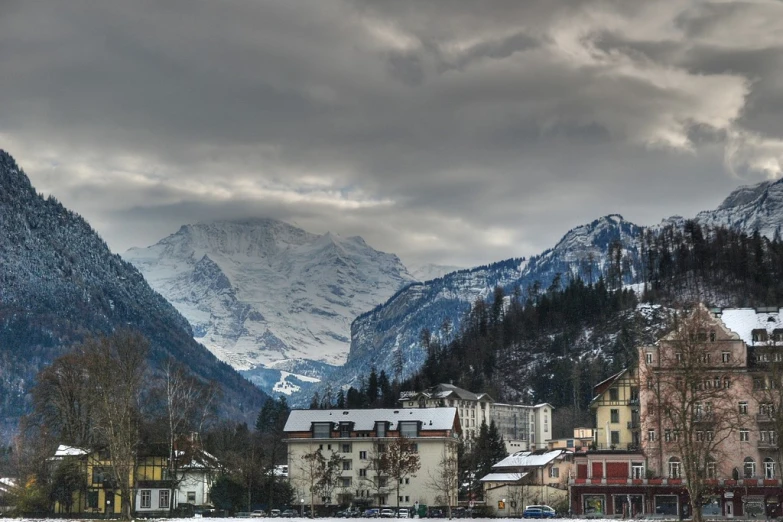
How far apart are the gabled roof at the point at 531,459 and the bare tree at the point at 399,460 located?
421 inches

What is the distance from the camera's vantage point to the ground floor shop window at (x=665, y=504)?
393ft

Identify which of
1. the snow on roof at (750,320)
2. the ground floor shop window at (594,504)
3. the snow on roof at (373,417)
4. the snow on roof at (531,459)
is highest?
the snow on roof at (750,320)

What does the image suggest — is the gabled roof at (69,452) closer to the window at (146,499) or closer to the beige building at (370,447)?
the window at (146,499)

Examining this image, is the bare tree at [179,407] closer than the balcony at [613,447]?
Yes

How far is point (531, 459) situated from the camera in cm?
14588

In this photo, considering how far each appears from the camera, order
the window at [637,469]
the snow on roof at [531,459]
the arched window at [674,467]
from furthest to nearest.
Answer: the snow on roof at [531,459] < the window at [637,469] < the arched window at [674,467]

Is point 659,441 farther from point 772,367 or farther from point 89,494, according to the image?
point 89,494

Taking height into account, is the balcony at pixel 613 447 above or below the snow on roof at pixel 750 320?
below

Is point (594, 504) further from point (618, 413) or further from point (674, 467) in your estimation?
point (618, 413)

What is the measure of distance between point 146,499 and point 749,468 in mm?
67683

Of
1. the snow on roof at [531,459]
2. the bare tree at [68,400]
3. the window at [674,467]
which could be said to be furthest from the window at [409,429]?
the window at [674,467]

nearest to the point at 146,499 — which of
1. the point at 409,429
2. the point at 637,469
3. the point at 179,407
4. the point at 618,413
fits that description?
the point at 179,407

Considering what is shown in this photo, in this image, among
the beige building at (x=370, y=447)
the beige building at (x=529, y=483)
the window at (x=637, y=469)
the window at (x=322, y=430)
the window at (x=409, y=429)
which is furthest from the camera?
the window at (x=322, y=430)

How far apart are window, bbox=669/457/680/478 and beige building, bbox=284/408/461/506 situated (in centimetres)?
3129
